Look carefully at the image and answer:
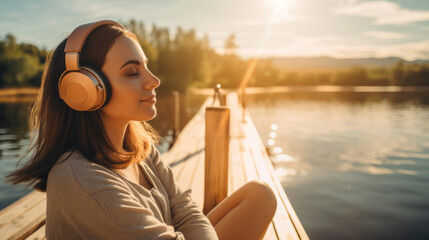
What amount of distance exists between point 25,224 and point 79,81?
7.18 ft

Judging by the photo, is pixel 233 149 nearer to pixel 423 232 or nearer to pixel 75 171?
pixel 423 232

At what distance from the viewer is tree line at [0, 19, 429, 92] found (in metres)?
44.7

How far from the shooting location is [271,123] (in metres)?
17.0

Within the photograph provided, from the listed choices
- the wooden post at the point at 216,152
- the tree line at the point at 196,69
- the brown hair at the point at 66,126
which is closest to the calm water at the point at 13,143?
the wooden post at the point at 216,152

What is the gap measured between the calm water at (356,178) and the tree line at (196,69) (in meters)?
17.2

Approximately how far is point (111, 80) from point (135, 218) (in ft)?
1.87

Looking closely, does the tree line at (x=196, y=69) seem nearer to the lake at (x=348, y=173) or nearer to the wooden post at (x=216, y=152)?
the lake at (x=348, y=173)

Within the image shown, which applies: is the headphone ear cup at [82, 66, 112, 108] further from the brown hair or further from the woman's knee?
the woman's knee

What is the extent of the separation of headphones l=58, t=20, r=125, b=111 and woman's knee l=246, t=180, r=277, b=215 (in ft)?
3.33

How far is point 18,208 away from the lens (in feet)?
9.95

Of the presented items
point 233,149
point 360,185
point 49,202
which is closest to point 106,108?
point 49,202

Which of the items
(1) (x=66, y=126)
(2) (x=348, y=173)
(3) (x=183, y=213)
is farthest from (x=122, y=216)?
(2) (x=348, y=173)

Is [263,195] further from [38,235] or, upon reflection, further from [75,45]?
[38,235]

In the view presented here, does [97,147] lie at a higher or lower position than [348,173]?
higher
